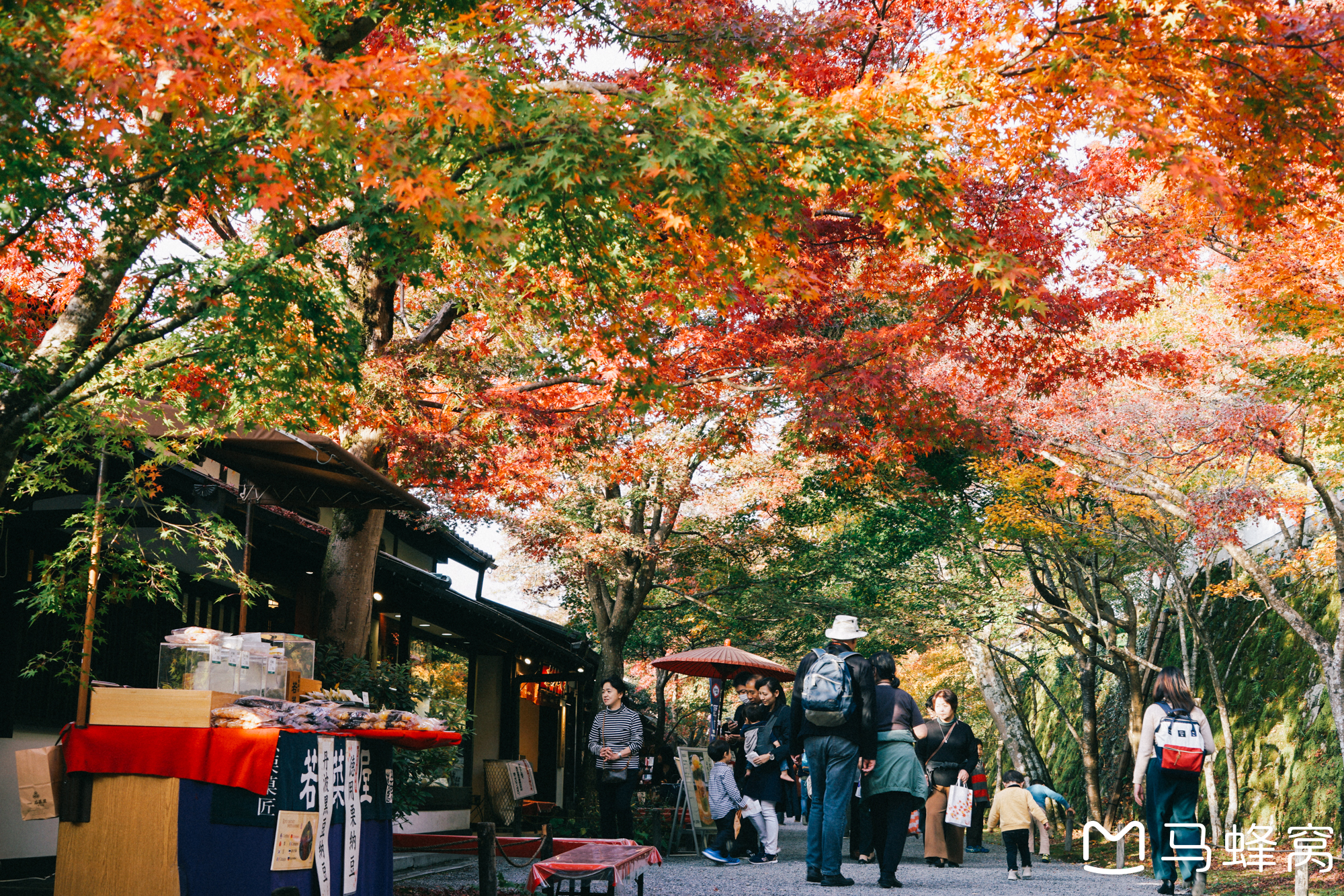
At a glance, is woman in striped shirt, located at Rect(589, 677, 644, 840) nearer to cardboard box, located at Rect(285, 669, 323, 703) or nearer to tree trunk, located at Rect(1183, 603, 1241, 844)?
cardboard box, located at Rect(285, 669, 323, 703)

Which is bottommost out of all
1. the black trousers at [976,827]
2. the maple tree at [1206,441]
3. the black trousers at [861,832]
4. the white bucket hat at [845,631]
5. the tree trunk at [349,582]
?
the black trousers at [976,827]

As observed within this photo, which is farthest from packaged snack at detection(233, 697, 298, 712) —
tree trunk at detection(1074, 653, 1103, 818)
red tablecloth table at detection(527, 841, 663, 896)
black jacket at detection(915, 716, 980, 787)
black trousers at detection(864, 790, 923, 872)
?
tree trunk at detection(1074, 653, 1103, 818)

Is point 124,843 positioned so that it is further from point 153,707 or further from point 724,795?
point 724,795

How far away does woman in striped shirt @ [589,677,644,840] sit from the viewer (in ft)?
33.9

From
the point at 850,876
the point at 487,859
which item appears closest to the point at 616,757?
the point at 850,876

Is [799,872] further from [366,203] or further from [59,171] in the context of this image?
[59,171]

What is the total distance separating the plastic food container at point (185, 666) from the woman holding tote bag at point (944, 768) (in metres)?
7.50

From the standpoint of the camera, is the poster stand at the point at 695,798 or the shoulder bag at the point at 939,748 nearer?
the shoulder bag at the point at 939,748

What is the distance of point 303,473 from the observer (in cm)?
759

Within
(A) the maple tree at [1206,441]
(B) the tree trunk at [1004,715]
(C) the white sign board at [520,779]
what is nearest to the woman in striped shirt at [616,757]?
(C) the white sign board at [520,779]

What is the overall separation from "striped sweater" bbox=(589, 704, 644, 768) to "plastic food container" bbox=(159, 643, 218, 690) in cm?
518

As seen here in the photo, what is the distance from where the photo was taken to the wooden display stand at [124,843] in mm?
5113

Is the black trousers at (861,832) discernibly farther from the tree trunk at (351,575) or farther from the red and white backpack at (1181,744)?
the tree trunk at (351,575)

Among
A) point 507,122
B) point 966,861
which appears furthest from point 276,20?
point 966,861
